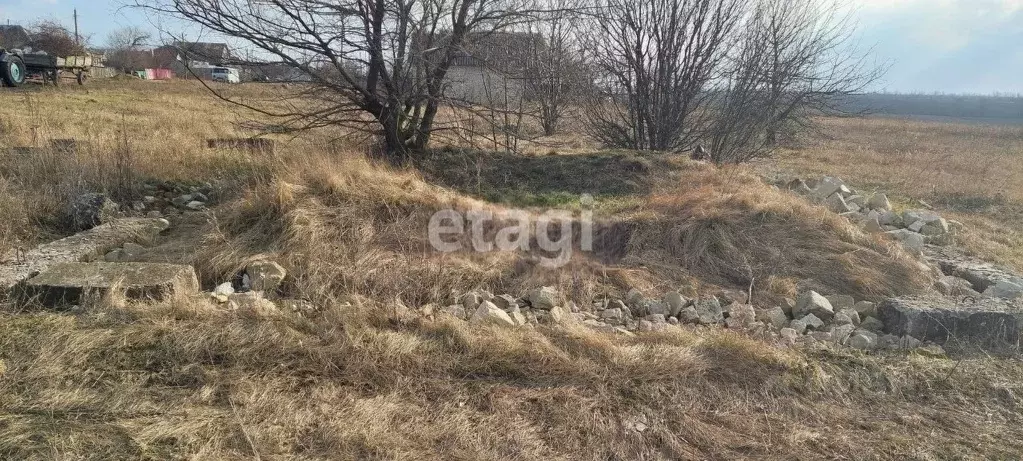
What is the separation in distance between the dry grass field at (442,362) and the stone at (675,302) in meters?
0.33

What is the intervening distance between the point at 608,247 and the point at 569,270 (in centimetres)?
100

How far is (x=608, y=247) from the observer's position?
5512mm

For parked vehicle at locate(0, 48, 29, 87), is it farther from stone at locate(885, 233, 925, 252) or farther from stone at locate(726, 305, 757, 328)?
stone at locate(885, 233, 925, 252)

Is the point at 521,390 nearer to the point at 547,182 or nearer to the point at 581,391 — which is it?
the point at 581,391

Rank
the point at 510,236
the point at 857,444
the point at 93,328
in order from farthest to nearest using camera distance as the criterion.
Answer: the point at 510,236, the point at 93,328, the point at 857,444

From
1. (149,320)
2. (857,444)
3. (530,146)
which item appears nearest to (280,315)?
(149,320)

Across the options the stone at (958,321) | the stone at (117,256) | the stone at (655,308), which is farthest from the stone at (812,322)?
the stone at (117,256)

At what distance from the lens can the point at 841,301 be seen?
4.31 metres

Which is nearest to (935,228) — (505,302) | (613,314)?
(613,314)

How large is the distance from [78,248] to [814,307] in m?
5.65

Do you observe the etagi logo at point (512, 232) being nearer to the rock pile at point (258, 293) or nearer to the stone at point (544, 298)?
the stone at point (544, 298)

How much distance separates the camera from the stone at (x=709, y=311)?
3.92m

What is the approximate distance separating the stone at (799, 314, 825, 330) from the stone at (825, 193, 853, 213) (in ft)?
10.7

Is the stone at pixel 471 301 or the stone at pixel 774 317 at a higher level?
the stone at pixel 471 301
